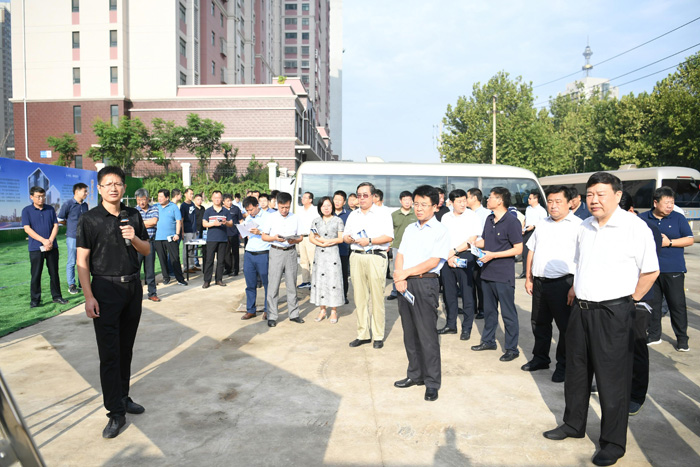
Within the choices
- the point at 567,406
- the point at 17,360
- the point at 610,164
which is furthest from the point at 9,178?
the point at 610,164

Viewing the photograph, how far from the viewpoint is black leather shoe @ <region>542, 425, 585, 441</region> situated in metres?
3.36

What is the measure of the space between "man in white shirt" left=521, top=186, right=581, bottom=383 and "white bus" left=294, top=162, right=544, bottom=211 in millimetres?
9762

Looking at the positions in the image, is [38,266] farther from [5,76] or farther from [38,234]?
[5,76]

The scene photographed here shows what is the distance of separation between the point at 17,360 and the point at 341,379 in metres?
3.48

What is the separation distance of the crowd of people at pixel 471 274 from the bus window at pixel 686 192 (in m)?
13.8

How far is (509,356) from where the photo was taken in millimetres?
5137

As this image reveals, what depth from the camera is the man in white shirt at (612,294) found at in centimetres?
309

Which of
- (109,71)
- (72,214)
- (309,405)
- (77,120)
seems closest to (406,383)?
(309,405)

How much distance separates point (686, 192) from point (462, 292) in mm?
16561

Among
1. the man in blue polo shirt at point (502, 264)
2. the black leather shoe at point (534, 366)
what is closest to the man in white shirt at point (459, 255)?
the man in blue polo shirt at point (502, 264)

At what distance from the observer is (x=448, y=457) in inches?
123

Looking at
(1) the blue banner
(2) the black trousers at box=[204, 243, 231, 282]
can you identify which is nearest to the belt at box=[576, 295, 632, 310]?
(2) the black trousers at box=[204, 243, 231, 282]

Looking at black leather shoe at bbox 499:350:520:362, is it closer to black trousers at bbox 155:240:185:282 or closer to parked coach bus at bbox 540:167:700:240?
black trousers at bbox 155:240:185:282

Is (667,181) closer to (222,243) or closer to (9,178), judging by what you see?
(222,243)
